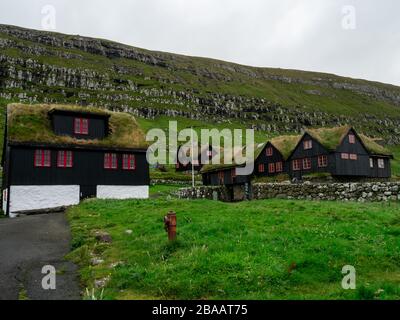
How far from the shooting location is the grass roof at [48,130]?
1432 inches

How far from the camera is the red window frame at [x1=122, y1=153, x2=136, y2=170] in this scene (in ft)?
134

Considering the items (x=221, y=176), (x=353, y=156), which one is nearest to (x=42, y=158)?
(x=221, y=176)

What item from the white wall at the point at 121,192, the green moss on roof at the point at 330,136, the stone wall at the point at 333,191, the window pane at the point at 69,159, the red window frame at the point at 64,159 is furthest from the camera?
the green moss on roof at the point at 330,136

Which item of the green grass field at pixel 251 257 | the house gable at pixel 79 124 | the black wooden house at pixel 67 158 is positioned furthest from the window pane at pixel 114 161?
the green grass field at pixel 251 257

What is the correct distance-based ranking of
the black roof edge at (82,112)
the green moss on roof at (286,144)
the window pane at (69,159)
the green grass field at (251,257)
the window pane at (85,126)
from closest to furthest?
the green grass field at (251,257) → the window pane at (69,159) → the black roof edge at (82,112) → the window pane at (85,126) → the green moss on roof at (286,144)

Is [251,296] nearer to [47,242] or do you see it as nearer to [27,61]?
[47,242]

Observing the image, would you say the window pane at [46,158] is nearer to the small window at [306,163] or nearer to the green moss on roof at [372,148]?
the small window at [306,163]

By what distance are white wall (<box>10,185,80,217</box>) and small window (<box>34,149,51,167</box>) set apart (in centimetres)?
225

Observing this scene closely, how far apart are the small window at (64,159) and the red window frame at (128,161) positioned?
5.69 m

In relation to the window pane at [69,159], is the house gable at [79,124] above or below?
above

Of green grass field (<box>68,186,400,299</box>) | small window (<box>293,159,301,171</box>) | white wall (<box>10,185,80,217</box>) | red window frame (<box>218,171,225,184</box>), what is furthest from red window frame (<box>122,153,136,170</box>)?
small window (<box>293,159,301,171</box>)

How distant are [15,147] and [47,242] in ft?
67.4

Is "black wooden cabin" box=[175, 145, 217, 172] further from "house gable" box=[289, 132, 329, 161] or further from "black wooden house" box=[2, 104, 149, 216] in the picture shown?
"black wooden house" box=[2, 104, 149, 216]
